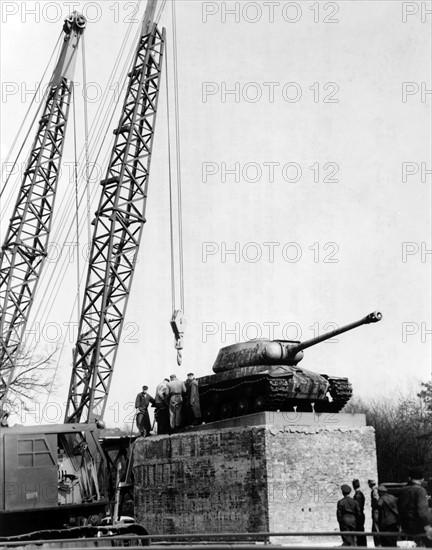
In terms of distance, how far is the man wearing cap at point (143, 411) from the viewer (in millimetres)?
23859

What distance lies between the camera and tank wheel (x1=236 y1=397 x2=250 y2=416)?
2244 centimetres

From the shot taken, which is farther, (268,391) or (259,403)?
(259,403)

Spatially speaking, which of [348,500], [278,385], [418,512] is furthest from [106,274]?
[418,512]

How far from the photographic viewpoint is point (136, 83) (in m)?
30.8

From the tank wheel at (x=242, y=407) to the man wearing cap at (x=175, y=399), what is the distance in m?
1.50

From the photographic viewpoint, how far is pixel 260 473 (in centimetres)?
1977

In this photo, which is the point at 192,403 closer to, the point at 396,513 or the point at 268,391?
the point at 268,391

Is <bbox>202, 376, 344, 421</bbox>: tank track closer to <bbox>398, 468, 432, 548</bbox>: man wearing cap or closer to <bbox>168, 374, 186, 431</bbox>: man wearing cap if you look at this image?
<bbox>168, 374, 186, 431</bbox>: man wearing cap

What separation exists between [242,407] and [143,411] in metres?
2.89

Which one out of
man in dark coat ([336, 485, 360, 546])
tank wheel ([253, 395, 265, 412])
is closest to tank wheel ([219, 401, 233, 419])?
tank wheel ([253, 395, 265, 412])

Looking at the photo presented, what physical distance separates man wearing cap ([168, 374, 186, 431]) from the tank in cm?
55

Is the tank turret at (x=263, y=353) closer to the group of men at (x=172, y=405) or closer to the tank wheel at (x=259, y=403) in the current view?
the group of men at (x=172, y=405)

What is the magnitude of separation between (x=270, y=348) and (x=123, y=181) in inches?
357

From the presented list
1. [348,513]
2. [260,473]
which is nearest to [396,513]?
[348,513]
